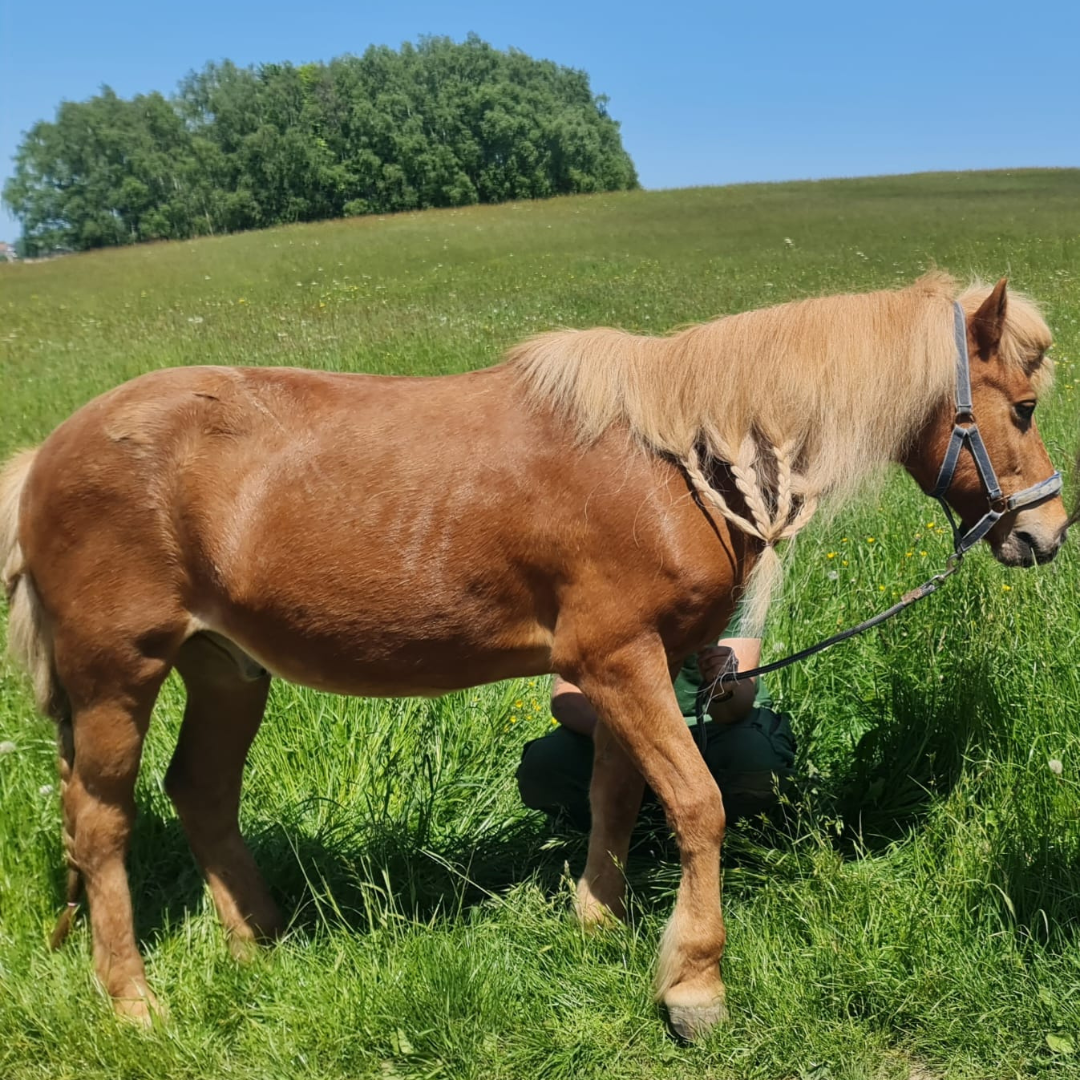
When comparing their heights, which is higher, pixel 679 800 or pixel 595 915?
pixel 679 800

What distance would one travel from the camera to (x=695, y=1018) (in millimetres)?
2334

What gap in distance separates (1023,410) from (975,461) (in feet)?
0.66

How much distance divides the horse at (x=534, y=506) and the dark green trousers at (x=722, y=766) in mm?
658

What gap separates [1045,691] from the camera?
10.3ft

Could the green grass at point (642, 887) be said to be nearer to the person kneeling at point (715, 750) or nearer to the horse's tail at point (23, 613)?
the person kneeling at point (715, 750)

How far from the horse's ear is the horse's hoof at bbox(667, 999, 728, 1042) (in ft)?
6.27

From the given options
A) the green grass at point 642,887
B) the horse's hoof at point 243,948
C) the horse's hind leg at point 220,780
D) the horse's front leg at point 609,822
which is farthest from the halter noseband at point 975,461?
the horse's hoof at point 243,948

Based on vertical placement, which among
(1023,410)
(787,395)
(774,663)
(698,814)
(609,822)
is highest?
(787,395)

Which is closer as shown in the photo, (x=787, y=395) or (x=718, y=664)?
(x=787, y=395)

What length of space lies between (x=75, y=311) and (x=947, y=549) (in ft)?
50.6

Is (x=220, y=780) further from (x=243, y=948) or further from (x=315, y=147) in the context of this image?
(x=315, y=147)

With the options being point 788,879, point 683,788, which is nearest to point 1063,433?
point 788,879

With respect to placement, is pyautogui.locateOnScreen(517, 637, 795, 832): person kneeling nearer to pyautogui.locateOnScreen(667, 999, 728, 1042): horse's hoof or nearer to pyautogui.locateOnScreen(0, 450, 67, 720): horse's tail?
pyautogui.locateOnScreen(667, 999, 728, 1042): horse's hoof

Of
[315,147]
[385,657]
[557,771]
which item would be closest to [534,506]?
[385,657]
